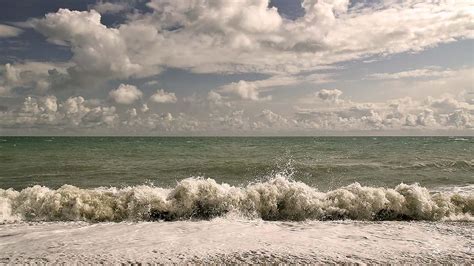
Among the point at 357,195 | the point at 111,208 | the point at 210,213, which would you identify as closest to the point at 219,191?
the point at 210,213

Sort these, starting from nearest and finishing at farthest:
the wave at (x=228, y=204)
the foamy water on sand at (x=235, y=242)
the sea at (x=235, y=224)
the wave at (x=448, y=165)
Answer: the foamy water on sand at (x=235, y=242) < the sea at (x=235, y=224) < the wave at (x=228, y=204) < the wave at (x=448, y=165)

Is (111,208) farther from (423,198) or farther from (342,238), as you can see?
(423,198)

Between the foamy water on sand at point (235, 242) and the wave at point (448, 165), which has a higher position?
the foamy water on sand at point (235, 242)

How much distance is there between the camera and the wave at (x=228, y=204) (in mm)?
10789

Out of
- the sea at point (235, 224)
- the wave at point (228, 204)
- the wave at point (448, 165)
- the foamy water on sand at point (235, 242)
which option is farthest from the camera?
the wave at point (448, 165)

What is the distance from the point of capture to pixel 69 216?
34.9 ft

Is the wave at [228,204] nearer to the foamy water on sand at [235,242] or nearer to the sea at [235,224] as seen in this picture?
the sea at [235,224]

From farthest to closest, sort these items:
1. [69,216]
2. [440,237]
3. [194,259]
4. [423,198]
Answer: [423,198] < [69,216] < [440,237] < [194,259]

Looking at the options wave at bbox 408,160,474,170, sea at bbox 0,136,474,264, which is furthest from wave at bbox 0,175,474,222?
wave at bbox 408,160,474,170

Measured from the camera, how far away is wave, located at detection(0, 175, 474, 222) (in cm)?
1079

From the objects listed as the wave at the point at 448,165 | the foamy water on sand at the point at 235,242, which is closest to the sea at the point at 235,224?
the foamy water on sand at the point at 235,242

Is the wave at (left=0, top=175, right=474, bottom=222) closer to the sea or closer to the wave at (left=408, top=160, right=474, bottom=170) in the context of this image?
the sea

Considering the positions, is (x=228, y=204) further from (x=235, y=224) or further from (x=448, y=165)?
(x=448, y=165)

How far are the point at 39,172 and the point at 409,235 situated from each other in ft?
68.5
